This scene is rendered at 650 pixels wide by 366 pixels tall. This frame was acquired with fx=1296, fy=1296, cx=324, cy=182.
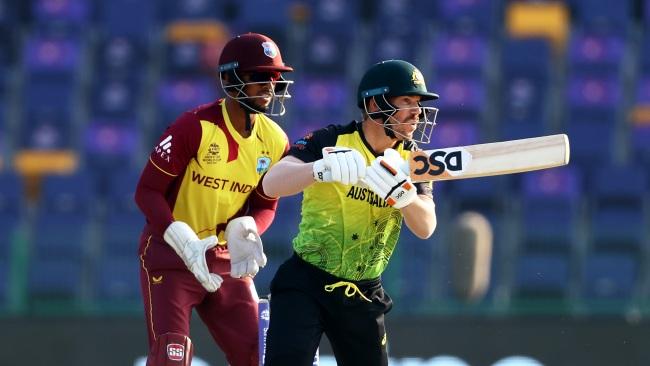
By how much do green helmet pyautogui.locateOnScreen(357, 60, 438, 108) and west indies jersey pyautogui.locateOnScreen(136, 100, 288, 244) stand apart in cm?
82

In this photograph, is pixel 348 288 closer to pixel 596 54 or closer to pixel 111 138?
pixel 111 138

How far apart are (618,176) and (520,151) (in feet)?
19.4

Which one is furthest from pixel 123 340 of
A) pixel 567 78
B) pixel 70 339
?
pixel 567 78

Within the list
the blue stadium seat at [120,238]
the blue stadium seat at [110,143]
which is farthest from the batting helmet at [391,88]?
the blue stadium seat at [110,143]

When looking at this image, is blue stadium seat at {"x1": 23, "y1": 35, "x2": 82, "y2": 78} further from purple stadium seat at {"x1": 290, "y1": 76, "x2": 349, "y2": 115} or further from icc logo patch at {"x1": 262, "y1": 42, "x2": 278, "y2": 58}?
icc logo patch at {"x1": 262, "y1": 42, "x2": 278, "y2": 58}

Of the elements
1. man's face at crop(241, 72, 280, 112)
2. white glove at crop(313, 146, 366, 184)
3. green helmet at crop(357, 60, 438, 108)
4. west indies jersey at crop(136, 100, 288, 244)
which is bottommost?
white glove at crop(313, 146, 366, 184)

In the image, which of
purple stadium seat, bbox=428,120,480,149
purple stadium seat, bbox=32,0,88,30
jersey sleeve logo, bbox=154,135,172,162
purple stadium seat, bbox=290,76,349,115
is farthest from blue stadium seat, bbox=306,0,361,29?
jersey sleeve logo, bbox=154,135,172,162

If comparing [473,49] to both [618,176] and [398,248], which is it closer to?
[618,176]

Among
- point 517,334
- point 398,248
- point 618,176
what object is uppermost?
point 618,176

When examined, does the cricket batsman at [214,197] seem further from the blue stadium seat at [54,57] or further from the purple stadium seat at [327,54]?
the blue stadium seat at [54,57]

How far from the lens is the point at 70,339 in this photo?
9141 mm

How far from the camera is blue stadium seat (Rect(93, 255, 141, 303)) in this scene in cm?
975

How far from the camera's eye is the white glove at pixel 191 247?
562cm

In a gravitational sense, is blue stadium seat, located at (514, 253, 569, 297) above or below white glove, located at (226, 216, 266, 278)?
above
